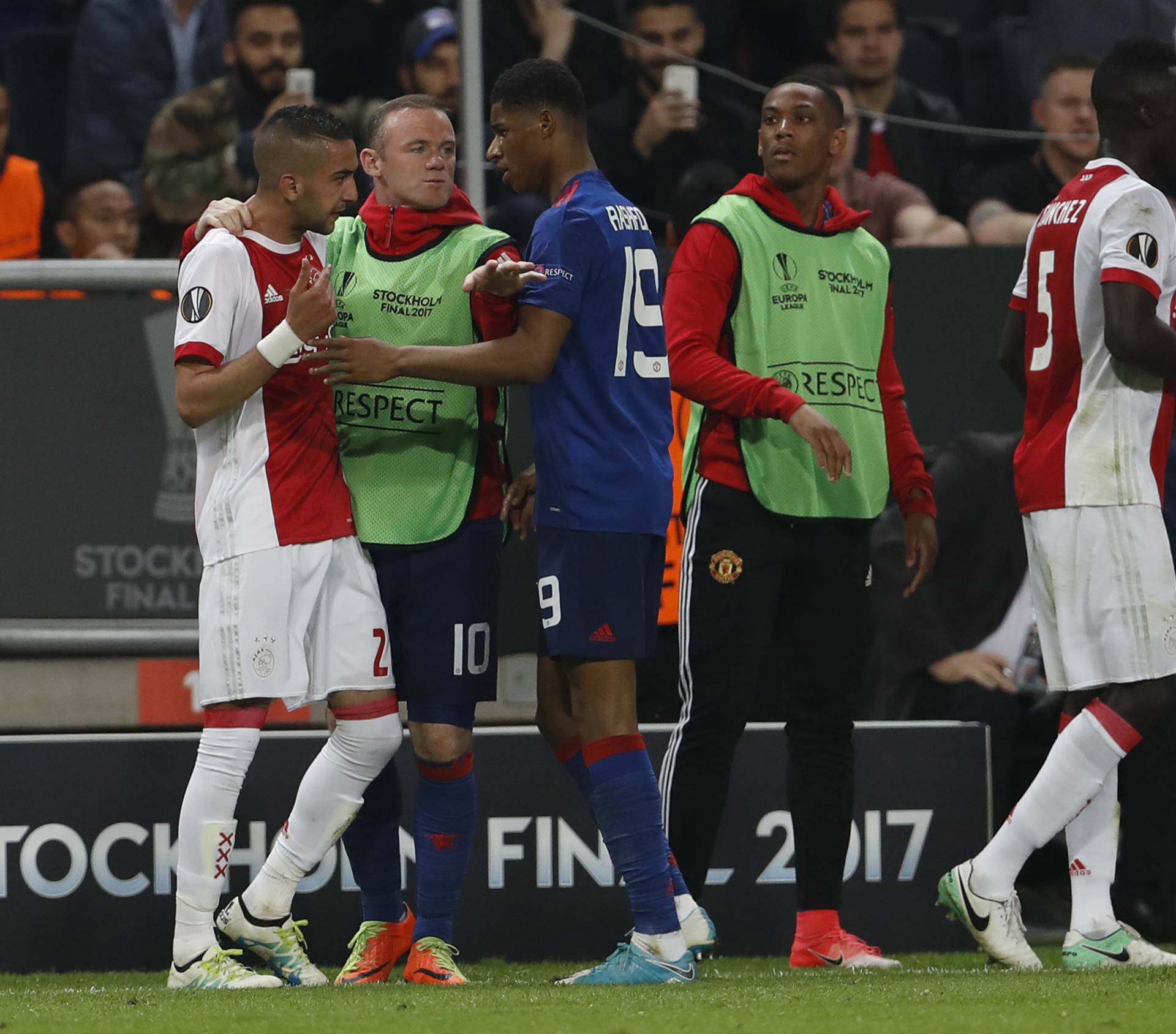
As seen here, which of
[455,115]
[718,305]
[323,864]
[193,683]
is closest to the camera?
[718,305]

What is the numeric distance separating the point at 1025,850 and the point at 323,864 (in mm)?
1772

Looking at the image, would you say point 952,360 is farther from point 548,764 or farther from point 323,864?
point 323,864

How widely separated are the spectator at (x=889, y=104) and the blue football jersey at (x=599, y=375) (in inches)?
96.9

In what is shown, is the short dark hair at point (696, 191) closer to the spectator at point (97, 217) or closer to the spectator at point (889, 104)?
the spectator at point (889, 104)

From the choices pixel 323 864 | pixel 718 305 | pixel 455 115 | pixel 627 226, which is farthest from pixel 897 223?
pixel 323 864

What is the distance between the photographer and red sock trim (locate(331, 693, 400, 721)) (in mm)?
3953

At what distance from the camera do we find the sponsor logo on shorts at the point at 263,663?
12.8 ft

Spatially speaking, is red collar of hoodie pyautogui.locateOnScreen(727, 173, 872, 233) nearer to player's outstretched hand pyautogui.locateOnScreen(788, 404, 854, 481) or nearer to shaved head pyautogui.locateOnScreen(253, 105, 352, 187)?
player's outstretched hand pyautogui.locateOnScreen(788, 404, 854, 481)

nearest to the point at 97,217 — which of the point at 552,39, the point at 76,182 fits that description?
the point at 76,182

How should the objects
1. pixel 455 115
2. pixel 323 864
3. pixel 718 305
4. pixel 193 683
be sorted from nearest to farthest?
pixel 718 305 < pixel 323 864 < pixel 193 683 < pixel 455 115

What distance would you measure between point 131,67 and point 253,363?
2793 mm

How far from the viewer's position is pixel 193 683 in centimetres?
549

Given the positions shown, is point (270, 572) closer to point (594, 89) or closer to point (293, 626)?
point (293, 626)

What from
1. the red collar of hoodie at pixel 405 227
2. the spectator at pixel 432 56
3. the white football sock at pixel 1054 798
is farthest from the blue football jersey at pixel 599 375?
the spectator at pixel 432 56
